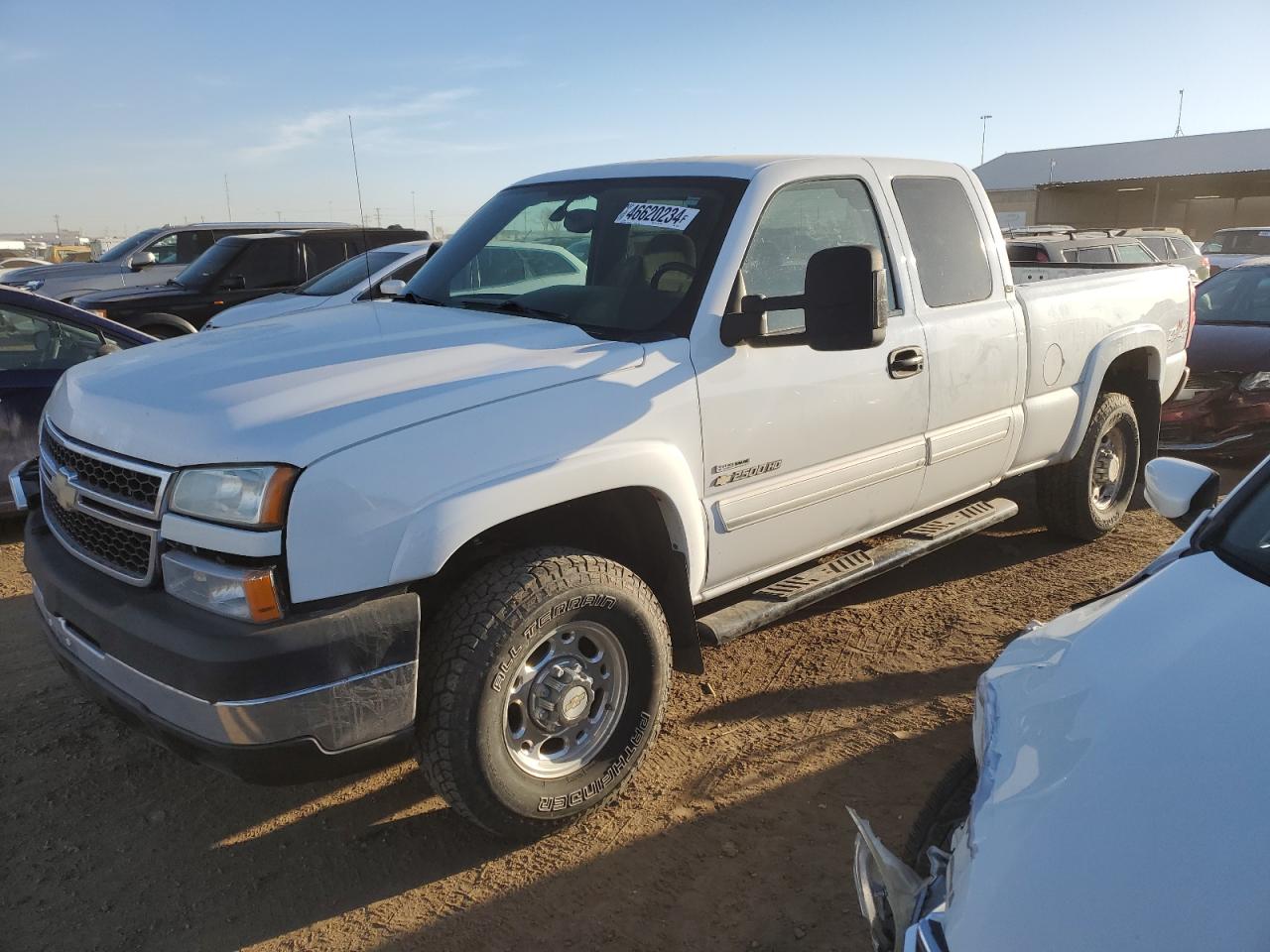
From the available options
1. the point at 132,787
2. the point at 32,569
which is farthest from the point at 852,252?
the point at 132,787

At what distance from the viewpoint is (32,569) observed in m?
3.11

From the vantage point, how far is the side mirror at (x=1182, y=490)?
9.04ft

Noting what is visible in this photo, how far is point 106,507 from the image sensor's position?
111 inches

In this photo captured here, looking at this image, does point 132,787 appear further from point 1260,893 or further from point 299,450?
point 1260,893

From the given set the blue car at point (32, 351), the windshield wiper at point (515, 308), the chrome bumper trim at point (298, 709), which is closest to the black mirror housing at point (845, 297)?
the windshield wiper at point (515, 308)

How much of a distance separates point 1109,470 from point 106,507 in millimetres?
5274

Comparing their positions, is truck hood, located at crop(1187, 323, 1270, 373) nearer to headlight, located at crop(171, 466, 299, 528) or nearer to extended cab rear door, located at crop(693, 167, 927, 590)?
extended cab rear door, located at crop(693, 167, 927, 590)

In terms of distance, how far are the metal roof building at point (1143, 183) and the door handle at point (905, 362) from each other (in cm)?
3189

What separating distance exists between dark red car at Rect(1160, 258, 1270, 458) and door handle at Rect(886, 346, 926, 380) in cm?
410

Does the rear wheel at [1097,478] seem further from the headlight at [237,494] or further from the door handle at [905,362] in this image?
the headlight at [237,494]

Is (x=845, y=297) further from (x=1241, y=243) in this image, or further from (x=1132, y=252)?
(x=1241, y=243)

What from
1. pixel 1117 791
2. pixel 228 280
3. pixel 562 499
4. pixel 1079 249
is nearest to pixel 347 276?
pixel 228 280

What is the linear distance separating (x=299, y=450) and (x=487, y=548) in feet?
2.39

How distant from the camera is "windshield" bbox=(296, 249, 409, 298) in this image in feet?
31.5
